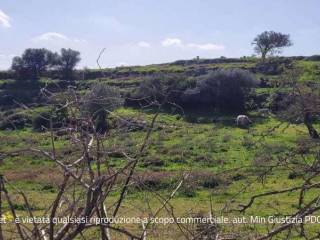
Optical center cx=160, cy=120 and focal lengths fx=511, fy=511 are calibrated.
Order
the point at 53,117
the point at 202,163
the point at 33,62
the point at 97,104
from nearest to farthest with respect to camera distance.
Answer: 1. the point at 53,117
2. the point at 97,104
3. the point at 202,163
4. the point at 33,62

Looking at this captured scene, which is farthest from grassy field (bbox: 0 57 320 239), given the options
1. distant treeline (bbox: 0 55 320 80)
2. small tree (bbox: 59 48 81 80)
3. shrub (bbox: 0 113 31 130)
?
small tree (bbox: 59 48 81 80)

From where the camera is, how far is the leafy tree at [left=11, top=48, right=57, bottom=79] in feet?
162

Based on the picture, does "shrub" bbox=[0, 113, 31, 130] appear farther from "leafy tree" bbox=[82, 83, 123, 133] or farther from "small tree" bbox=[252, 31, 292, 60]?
"small tree" bbox=[252, 31, 292, 60]

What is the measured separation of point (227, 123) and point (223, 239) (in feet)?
92.3

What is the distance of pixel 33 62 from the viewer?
51.1 metres

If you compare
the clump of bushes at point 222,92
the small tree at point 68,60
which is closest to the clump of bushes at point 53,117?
the clump of bushes at point 222,92

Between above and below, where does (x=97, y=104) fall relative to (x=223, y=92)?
above

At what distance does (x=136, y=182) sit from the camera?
1749 mm

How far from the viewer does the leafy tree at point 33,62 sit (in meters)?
49.4

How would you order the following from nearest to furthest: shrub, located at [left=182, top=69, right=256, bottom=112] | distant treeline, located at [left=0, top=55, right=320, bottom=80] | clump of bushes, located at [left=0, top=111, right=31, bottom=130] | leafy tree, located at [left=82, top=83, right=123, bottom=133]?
clump of bushes, located at [left=0, top=111, right=31, bottom=130], leafy tree, located at [left=82, top=83, right=123, bottom=133], shrub, located at [left=182, top=69, right=256, bottom=112], distant treeline, located at [left=0, top=55, right=320, bottom=80]

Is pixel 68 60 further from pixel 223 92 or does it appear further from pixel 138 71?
pixel 223 92

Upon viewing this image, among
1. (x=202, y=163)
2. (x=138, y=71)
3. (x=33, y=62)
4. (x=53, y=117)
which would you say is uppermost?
(x=53, y=117)

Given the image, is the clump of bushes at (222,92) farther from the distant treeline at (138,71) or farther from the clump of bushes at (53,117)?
the clump of bushes at (53,117)

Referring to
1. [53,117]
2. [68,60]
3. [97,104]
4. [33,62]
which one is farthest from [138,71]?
[53,117]
